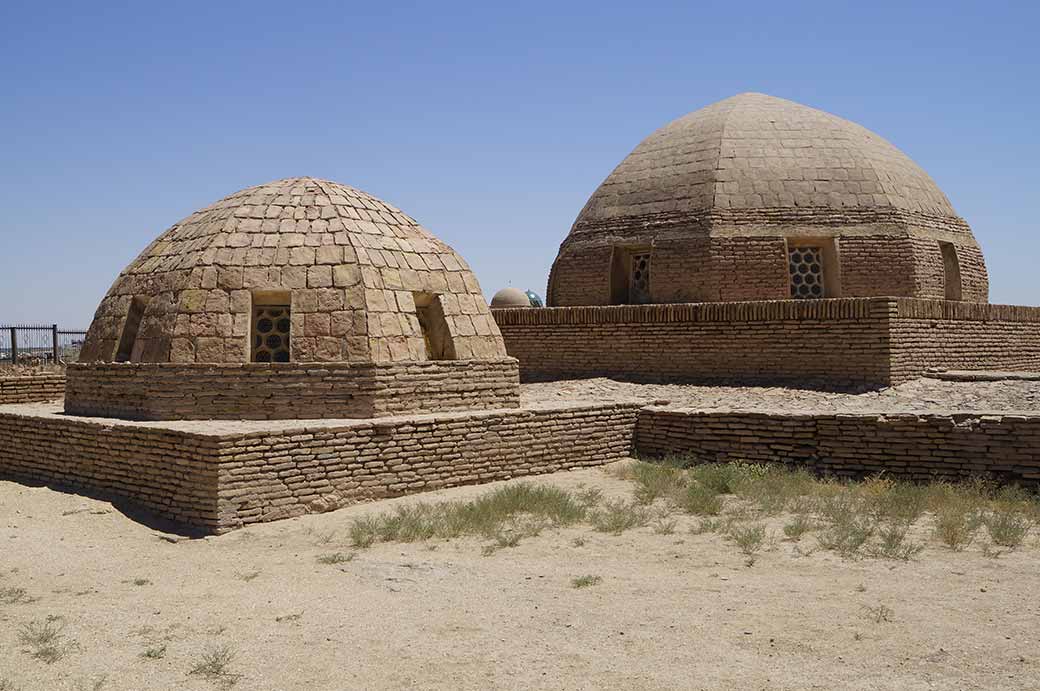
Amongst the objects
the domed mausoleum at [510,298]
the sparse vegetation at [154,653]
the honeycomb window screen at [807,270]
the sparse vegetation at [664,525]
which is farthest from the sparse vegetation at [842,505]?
the domed mausoleum at [510,298]

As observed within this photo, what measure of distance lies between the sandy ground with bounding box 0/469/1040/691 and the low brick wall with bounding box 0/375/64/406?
5938 mm

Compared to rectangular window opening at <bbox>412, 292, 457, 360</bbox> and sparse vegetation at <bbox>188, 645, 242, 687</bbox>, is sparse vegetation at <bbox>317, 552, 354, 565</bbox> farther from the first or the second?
rectangular window opening at <bbox>412, 292, 457, 360</bbox>

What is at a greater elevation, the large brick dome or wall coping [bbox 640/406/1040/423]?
the large brick dome

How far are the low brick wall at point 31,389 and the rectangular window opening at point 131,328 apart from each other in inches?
123

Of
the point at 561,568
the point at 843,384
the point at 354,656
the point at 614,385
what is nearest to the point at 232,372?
the point at 561,568

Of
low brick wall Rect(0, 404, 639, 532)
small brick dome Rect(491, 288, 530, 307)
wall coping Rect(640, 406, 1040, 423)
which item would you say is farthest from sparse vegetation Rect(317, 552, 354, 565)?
small brick dome Rect(491, 288, 530, 307)

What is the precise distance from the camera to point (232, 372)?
377 inches

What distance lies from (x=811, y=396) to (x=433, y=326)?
498cm

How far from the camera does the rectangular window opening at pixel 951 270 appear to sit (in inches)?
618

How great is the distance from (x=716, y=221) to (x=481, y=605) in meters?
10.3

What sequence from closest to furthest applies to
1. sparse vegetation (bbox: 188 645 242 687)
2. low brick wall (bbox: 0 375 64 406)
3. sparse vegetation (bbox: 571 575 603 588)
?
1. sparse vegetation (bbox: 188 645 242 687)
2. sparse vegetation (bbox: 571 575 603 588)
3. low brick wall (bbox: 0 375 64 406)

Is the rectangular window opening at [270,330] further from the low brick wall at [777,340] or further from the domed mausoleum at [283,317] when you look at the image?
the low brick wall at [777,340]

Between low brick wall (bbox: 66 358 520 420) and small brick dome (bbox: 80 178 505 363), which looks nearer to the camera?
low brick wall (bbox: 66 358 520 420)

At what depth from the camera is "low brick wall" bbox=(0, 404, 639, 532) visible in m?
7.90
